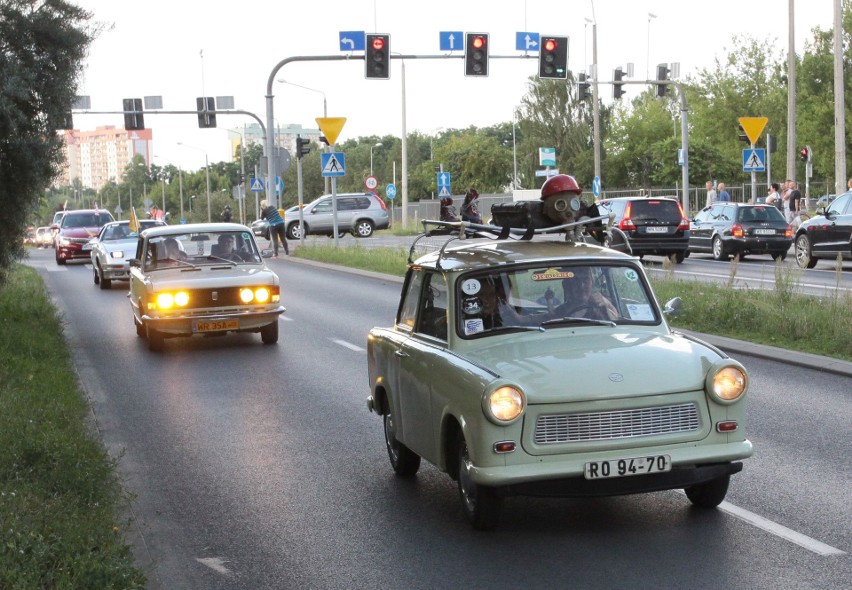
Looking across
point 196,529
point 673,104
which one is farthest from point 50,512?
point 673,104

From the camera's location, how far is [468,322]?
7305mm

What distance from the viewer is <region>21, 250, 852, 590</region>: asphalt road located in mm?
6047

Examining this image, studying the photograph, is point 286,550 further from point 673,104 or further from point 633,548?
point 673,104

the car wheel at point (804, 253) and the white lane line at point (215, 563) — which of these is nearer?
the white lane line at point (215, 563)

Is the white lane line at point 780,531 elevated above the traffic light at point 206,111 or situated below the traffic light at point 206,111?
below

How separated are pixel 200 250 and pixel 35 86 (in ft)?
10.0

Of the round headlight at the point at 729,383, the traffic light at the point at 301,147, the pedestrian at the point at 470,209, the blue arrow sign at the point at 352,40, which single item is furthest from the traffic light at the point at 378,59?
the round headlight at the point at 729,383

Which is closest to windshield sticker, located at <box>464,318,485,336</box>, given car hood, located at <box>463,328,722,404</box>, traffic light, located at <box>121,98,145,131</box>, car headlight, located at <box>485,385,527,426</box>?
car hood, located at <box>463,328,722,404</box>

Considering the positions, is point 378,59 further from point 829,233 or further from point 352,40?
point 829,233

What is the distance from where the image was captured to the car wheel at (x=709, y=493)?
6.94m

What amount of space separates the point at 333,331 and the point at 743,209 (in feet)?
59.4

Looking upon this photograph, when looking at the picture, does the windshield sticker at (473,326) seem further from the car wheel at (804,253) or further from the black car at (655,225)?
the black car at (655,225)

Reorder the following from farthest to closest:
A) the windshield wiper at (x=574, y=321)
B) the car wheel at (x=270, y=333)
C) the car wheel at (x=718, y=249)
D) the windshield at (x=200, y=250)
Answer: the car wheel at (x=718, y=249)
the windshield at (x=200, y=250)
the car wheel at (x=270, y=333)
the windshield wiper at (x=574, y=321)

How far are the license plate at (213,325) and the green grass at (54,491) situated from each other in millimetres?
2861
